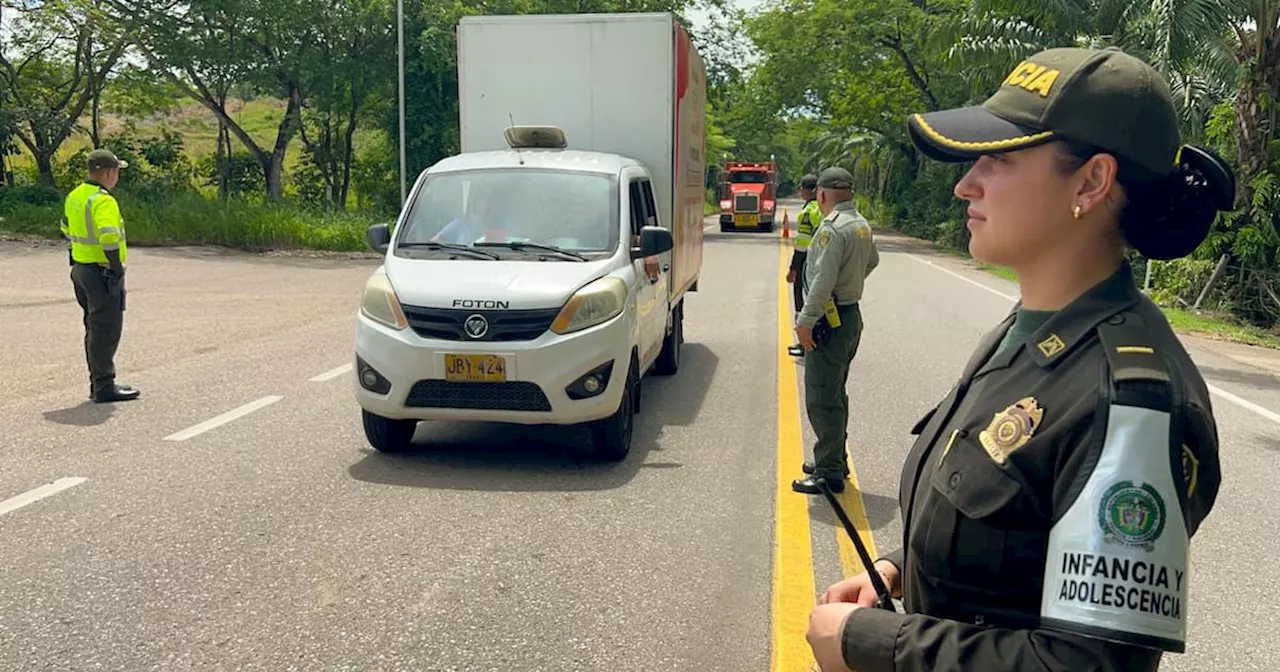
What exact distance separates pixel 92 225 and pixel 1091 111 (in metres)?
8.03

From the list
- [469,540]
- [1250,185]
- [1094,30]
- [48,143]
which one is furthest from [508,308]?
[48,143]

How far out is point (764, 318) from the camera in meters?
13.6

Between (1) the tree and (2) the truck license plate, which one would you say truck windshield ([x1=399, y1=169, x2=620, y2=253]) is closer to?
(2) the truck license plate

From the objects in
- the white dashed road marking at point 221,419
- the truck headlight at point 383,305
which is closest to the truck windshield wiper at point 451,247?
the truck headlight at point 383,305

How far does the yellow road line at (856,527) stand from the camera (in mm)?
4543

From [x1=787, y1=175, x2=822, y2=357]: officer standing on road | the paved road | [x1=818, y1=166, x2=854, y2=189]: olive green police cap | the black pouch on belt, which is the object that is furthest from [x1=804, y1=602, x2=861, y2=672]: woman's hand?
[x1=787, y1=175, x2=822, y2=357]: officer standing on road

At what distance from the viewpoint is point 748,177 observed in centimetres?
4206

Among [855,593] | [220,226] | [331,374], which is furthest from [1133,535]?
[220,226]

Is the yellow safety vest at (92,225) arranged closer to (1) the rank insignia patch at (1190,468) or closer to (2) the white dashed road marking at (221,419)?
(2) the white dashed road marking at (221,419)

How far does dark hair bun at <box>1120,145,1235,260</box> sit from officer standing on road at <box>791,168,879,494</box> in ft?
13.4

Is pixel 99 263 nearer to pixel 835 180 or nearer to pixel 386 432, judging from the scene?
pixel 386 432

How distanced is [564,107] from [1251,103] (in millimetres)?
12497

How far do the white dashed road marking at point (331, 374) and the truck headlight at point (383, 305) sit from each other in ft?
8.77

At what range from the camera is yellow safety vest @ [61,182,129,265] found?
773cm
